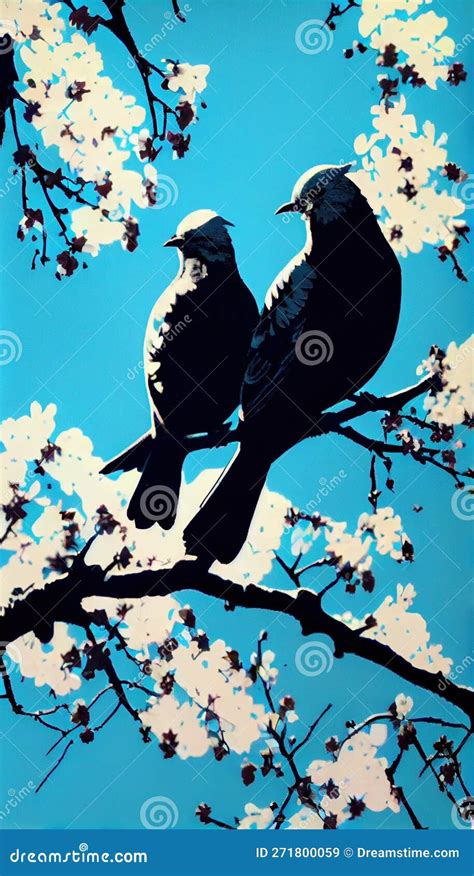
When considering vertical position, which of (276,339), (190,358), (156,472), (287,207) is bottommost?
(156,472)

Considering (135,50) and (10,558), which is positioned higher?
(135,50)

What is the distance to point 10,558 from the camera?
1.79m

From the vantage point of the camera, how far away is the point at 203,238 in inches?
71.6

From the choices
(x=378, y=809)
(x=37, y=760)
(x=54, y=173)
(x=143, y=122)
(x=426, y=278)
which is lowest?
(x=37, y=760)

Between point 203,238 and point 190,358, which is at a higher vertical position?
point 203,238

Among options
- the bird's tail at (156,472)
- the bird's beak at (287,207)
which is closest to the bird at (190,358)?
the bird's tail at (156,472)

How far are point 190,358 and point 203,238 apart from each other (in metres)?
0.28

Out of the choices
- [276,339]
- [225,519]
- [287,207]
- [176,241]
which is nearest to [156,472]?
A: [225,519]

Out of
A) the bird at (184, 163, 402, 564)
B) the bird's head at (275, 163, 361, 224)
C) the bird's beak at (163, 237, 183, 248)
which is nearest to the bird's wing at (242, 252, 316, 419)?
the bird at (184, 163, 402, 564)

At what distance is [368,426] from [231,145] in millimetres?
738

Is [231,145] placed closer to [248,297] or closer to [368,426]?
[248,297]

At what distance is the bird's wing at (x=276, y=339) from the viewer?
1807 mm

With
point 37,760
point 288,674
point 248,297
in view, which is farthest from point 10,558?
point 248,297

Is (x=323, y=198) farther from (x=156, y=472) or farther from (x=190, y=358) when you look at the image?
(x=156, y=472)
